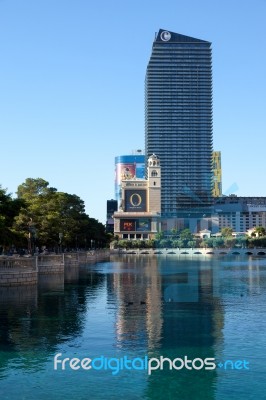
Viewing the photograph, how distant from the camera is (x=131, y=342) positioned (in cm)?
3247

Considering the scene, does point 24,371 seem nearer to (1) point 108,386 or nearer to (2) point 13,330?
(1) point 108,386

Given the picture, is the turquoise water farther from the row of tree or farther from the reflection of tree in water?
the row of tree

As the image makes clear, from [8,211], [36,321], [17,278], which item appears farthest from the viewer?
[8,211]

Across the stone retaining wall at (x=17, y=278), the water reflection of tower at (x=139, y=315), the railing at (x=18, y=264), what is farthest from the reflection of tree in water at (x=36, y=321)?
the water reflection of tower at (x=139, y=315)

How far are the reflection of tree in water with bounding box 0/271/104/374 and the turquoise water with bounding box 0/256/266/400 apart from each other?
0.21 feet

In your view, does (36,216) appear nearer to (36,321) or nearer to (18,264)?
(18,264)

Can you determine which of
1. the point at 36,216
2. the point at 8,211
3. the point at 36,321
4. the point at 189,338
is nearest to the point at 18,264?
the point at 8,211

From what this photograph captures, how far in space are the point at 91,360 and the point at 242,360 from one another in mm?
7856

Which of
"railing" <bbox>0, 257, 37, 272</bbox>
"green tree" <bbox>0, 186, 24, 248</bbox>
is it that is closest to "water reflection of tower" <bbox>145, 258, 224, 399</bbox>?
"railing" <bbox>0, 257, 37, 272</bbox>

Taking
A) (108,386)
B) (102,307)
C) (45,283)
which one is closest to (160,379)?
(108,386)

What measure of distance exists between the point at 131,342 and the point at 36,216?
204 ft

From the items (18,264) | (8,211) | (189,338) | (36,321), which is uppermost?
(8,211)

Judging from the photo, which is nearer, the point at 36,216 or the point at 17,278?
the point at 17,278

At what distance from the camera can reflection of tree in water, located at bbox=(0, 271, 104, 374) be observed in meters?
30.5
